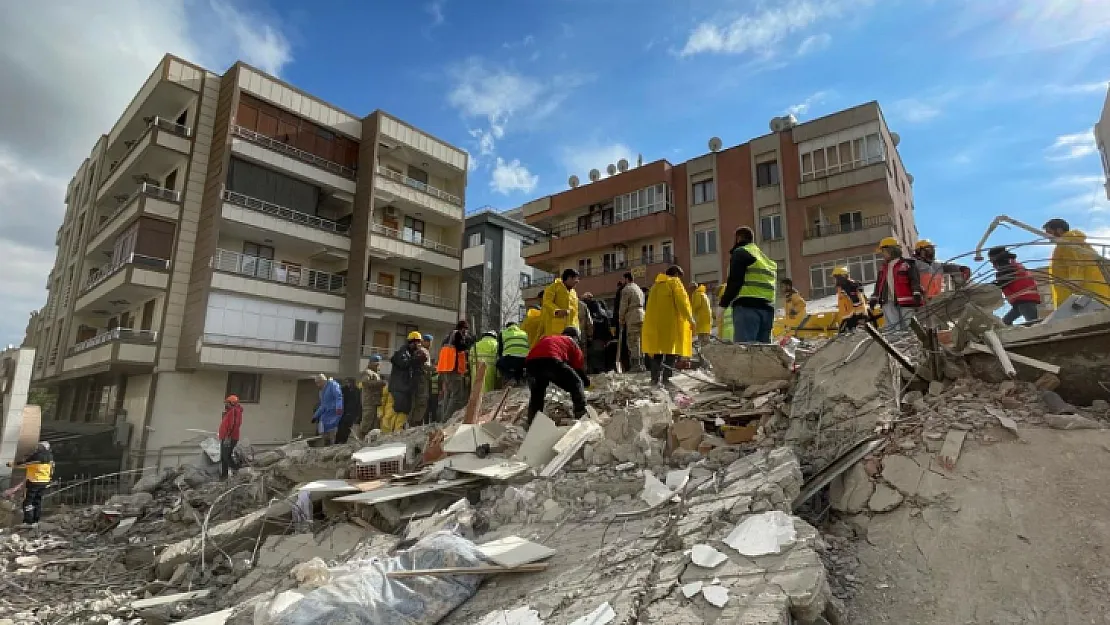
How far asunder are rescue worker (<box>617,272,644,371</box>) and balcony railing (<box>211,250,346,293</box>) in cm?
1780

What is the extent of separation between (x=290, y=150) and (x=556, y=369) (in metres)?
22.4

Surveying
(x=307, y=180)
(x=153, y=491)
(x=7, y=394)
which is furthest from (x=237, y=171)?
(x=153, y=491)

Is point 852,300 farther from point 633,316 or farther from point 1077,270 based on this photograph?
point 633,316

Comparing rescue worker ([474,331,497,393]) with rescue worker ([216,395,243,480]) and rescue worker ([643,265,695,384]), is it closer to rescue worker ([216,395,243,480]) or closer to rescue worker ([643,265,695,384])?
rescue worker ([643,265,695,384])

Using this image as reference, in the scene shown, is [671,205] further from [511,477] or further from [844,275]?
[511,477]

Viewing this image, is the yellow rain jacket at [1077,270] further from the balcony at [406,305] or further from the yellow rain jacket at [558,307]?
the balcony at [406,305]

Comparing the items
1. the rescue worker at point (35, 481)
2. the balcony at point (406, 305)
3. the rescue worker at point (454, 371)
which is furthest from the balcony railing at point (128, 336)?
the rescue worker at point (454, 371)

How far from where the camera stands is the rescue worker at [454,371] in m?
10.2

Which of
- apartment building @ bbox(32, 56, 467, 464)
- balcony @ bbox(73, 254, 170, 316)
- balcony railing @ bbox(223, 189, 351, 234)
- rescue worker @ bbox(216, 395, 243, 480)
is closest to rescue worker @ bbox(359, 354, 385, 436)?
rescue worker @ bbox(216, 395, 243, 480)

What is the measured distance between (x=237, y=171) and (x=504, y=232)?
1757 centimetres

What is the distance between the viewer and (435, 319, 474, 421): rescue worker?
401 inches

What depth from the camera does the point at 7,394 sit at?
1197 centimetres

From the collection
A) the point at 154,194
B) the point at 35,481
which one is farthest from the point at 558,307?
the point at 154,194

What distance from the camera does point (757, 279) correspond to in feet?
21.7
